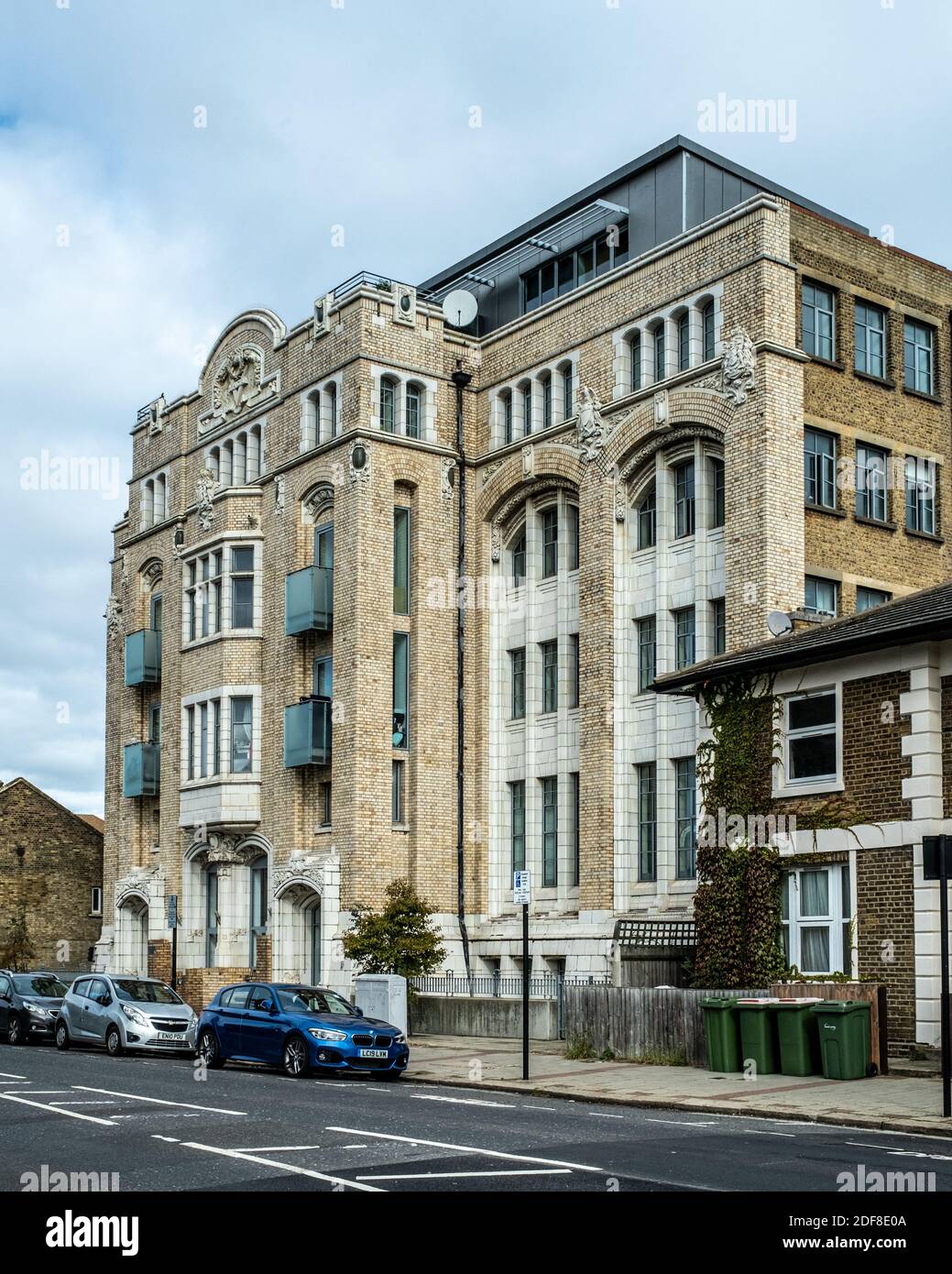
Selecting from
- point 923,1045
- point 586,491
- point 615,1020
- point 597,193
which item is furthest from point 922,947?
point 597,193

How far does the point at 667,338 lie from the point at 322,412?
965cm

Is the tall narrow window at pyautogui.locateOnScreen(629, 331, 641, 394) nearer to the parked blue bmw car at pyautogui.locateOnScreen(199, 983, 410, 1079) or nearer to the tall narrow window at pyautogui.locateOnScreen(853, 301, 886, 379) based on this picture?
the tall narrow window at pyautogui.locateOnScreen(853, 301, 886, 379)

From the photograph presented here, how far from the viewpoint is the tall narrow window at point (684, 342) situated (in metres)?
33.3

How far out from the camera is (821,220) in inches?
1307

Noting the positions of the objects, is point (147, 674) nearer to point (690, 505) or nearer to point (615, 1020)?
point (690, 505)

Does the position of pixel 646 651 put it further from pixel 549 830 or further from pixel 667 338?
pixel 667 338

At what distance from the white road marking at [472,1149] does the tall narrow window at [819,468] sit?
1985 centimetres

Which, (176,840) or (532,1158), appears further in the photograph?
(176,840)

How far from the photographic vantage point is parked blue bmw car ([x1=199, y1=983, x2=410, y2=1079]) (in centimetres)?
2277

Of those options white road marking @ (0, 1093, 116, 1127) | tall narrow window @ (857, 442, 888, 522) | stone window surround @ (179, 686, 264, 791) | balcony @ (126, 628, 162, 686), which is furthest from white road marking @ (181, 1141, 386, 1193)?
balcony @ (126, 628, 162, 686)

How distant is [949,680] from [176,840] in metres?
26.4

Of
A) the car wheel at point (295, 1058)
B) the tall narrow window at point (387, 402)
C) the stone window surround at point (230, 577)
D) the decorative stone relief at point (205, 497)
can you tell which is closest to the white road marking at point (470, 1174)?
the car wheel at point (295, 1058)

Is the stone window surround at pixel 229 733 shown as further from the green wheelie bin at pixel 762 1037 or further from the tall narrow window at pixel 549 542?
the green wheelie bin at pixel 762 1037

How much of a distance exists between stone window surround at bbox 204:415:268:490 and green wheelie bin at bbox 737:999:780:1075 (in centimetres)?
2416
